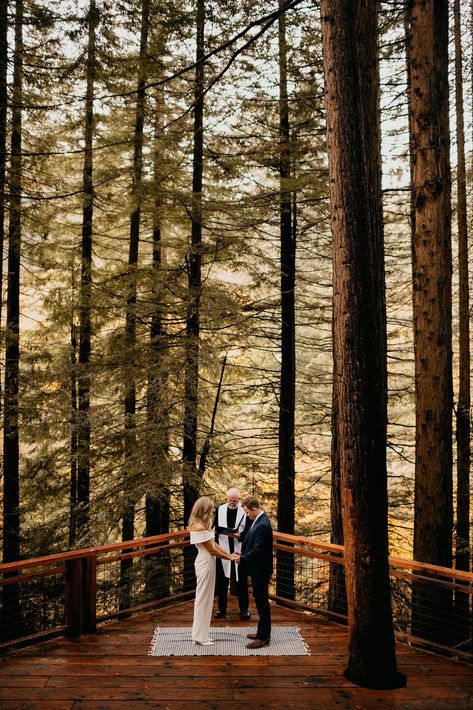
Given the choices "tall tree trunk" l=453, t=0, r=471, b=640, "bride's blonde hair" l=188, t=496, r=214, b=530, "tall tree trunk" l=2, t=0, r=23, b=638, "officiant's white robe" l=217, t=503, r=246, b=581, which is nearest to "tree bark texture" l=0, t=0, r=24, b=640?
"tall tree trunk" l=2, t=0, r=23, b=638

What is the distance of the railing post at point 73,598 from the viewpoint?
6.15m

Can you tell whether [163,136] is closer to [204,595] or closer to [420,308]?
[420,308]

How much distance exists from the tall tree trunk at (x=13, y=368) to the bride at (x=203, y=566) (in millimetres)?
5077

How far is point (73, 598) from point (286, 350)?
664 cm

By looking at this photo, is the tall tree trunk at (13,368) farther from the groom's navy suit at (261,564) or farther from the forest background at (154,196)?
the groom's navy suit at (261,564)

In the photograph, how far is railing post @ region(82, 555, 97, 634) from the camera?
6.29 m

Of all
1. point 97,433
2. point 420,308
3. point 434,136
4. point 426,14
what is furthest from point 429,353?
point 97,433

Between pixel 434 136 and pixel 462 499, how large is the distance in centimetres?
684

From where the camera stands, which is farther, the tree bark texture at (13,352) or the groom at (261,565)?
the tree bark texture at (13,352)

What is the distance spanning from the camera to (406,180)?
1441 cm

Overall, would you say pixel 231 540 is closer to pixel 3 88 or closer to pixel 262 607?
pixel 262 607

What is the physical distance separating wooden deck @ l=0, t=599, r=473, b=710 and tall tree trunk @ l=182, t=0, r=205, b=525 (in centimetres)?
346

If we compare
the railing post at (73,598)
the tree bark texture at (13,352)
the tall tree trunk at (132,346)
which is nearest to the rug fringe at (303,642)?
the railing post at (73,598)

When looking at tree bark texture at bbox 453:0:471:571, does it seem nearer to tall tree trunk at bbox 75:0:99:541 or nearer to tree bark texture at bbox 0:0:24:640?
tall tree trunk at bbox 75:0:99:541
